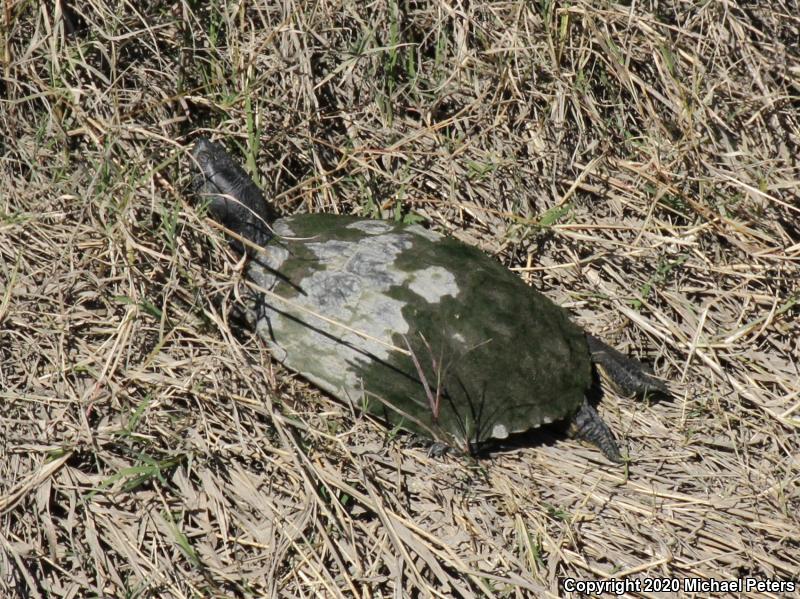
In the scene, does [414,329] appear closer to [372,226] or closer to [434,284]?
[434,284]

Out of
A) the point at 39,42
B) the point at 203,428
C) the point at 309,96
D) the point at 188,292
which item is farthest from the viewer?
the point at 309,96

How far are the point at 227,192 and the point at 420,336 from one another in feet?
2.95

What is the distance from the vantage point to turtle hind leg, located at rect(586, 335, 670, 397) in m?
3.01

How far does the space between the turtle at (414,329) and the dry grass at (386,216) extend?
0.37 feet

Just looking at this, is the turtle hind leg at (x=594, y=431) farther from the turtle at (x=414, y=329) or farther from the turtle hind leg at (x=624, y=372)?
the turtle hind leg at (x=624, y=372)

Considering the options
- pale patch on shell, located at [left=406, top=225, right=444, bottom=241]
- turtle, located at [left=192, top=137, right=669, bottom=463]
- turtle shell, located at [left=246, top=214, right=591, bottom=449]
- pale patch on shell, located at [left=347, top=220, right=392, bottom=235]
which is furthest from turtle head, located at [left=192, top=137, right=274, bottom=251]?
pale patch on shell, located at [left=406, top=225, right=444, bottom=241]

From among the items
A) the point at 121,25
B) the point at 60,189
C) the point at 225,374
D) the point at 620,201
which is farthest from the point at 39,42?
the point at 620,201

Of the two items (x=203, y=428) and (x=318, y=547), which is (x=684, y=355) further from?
(x=203, y=428)

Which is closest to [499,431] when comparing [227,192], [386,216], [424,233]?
[424,233]

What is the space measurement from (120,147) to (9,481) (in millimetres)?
1225

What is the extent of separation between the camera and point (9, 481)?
2471 mm

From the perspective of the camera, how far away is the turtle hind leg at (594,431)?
112 inches

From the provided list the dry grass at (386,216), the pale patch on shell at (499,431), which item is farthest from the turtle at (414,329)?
the dry grass at (386,216)

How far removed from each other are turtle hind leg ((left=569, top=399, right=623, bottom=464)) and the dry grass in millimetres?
70
